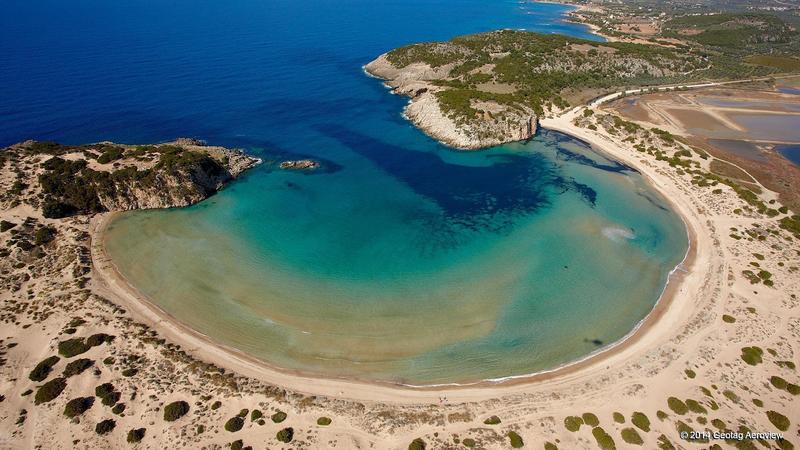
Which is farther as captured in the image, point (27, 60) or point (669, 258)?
point (27, 60)

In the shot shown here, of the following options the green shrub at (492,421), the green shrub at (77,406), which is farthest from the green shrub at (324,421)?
the green shrub at (77,406)

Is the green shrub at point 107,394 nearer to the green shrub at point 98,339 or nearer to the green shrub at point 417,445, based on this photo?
the green shrub at point 98,339

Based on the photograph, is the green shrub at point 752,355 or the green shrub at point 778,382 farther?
the green shrub at point 752,355

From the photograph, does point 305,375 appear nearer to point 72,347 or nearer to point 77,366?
point 77,366

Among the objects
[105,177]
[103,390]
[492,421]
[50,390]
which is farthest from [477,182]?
[50,390]

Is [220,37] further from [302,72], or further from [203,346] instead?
[203,346]

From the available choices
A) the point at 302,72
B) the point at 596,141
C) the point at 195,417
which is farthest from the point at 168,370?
the point at 302,72
